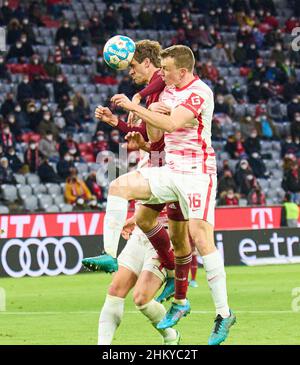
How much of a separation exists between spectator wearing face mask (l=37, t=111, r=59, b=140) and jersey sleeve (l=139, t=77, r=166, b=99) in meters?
15.4

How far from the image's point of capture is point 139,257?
9703 mm

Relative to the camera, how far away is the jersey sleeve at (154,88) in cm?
991

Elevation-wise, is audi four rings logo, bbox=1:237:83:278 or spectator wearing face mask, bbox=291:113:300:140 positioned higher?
spectator wearing face mask, bbox=291:113:300:140

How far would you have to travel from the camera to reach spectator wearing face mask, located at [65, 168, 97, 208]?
24.1 meters

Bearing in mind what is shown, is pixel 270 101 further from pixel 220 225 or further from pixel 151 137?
pixel 151 137

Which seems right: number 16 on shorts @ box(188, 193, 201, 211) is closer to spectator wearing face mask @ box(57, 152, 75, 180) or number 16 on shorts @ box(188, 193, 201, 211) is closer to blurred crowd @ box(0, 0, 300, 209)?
blurred crowd @ box(0, 0, 300, 209)

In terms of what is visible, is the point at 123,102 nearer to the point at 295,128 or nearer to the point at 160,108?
the point at 160,108

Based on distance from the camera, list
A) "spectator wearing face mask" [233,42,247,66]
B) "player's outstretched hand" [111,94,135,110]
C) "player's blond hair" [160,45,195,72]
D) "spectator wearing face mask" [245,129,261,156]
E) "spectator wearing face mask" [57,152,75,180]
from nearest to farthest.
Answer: "player's outstretched hand" [111,94,135,110]
"player's blond hair" [160,45,195,72]
"spectator wearing face mask" [57,152,75,180]
"spectator wearing face mask" [245,129,261,156]
"spectator wearing face mask" [233,42,247,66]

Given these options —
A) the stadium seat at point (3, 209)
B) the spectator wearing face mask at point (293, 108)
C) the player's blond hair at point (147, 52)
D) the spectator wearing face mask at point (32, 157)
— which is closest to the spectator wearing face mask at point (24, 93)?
the spectator wearing face mask at point (32, 157)

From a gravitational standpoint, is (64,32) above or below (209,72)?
above

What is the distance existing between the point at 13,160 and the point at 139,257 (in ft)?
48.7

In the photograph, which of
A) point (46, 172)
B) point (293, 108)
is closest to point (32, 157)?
point (46, 172)

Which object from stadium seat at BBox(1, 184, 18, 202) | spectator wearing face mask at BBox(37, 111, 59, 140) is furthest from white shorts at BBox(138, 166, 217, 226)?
spectator wearing face mask at BBox(37, 111, 59, 140)
